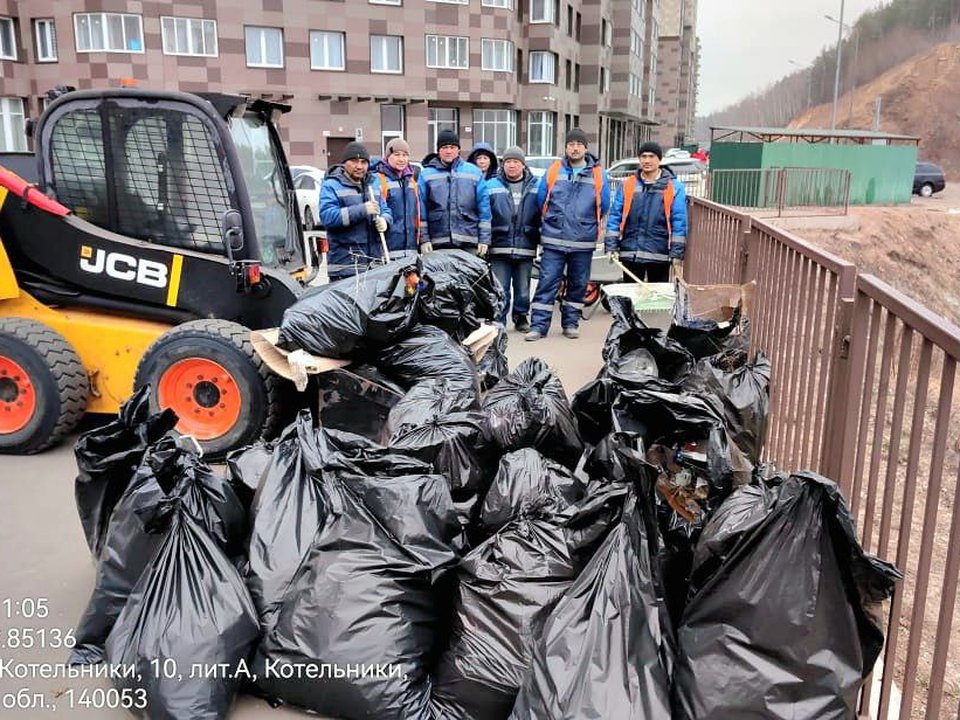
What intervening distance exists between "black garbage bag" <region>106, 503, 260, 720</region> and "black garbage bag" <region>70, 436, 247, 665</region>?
15 cm

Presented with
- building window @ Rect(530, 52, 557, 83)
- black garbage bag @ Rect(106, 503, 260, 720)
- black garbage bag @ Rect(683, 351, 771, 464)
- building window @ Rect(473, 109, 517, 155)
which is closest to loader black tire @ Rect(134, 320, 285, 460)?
black garbage bag @ Rect(106, 503, 260, 720)

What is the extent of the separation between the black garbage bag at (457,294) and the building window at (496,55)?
1178 inches

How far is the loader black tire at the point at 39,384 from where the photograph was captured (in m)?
4.41

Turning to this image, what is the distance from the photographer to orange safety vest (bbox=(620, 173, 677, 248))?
6859mm

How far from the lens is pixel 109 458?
292cm

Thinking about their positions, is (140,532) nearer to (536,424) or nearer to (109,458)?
(109,458)

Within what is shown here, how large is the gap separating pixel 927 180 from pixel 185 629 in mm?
34362

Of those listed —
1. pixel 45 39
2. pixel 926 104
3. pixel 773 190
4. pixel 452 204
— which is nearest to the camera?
pixel 452 204

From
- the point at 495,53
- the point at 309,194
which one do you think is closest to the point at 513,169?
the point at 309,194

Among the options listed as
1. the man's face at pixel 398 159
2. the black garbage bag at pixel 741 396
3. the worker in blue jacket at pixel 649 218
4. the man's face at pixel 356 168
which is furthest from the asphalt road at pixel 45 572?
the worker in blue jacket at pixel 649 218

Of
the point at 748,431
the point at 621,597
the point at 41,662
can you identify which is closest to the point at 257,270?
the point at 41,662

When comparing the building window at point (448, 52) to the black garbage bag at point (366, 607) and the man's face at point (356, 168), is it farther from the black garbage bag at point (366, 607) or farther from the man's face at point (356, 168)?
the black garbage bag at point (366, 607)

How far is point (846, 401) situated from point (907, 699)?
0.89 meters

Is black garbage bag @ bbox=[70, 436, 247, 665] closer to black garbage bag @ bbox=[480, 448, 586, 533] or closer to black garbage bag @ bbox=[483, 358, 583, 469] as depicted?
black garbage bag @ bbox=[480, 448, 586, 533]
